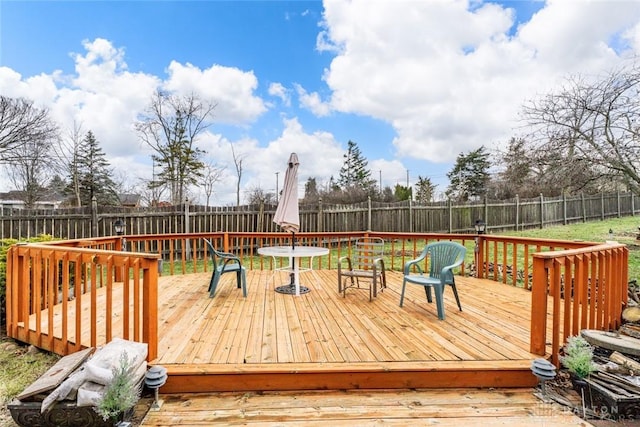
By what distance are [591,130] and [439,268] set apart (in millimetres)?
4852

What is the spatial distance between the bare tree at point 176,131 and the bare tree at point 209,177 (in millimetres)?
532

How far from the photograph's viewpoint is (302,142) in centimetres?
1520

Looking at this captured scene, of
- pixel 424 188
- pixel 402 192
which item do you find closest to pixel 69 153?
pixel 402 192

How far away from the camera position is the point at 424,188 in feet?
85.9

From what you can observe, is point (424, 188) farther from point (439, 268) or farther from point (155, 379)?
point (155, 379)

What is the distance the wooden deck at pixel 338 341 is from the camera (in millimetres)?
2400

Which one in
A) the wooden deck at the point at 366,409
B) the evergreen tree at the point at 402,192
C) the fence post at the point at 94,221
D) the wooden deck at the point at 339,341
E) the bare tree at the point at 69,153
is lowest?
the wooden deck at the point at 366,409

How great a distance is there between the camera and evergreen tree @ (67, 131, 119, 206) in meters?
19.1

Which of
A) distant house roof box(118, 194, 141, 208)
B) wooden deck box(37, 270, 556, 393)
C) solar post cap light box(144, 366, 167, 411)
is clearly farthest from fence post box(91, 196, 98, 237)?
distant house roof box(118, 194, 141, 208)

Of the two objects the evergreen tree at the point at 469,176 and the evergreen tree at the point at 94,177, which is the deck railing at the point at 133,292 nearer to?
the evergreen tree at the point at 94,177

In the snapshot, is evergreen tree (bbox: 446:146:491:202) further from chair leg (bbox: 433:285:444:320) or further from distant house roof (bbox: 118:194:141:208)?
distant house roof (bbox: 118:194:141:208)

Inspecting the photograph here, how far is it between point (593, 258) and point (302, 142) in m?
13.0

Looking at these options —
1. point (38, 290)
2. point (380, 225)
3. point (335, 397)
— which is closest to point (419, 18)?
point (380, 225)

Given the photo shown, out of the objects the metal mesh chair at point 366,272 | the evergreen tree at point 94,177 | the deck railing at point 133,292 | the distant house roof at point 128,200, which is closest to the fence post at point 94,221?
the deck railing at point 133,292
